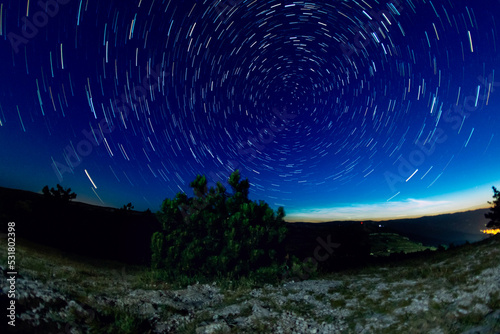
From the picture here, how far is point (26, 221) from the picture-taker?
25.2 meters

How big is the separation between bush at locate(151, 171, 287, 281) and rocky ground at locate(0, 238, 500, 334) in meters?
1.54

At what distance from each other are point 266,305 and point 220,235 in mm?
6756

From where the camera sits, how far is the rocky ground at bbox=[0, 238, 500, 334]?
316 inches

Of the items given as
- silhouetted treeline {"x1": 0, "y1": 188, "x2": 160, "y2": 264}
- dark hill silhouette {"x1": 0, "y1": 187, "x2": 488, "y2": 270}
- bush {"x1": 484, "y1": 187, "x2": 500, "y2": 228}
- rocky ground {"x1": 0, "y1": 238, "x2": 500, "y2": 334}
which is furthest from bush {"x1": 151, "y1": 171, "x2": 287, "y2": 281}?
bush {"x1": 484, "y1": 187, "x2": 500, "y2": 228}

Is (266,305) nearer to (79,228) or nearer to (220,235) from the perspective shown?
(220,235)

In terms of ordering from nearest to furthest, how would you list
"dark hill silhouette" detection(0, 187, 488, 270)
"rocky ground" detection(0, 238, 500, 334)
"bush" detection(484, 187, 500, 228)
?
1. "rocky ground" detection(0, 238, 500, 334)
2. "dark hill silhouette" detection(0, 187, 488, 270)
3. "bush" detection(484, 187, 500, 228)

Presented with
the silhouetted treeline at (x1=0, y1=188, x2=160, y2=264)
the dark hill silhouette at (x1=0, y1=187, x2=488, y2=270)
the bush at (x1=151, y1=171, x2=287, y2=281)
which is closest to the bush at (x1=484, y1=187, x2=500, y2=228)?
the dark hill silhouette at (x1=0, y1=187, x2=488, y2=270)

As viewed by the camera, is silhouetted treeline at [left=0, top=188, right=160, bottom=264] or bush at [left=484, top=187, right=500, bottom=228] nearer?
silhouetted treeline at [left=0, top=188, right=160, bottom=264]

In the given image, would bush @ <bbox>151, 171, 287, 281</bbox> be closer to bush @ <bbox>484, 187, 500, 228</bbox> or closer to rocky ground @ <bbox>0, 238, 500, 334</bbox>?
rocky ground @ <bbox>0, 238, 500, 334</bbox>

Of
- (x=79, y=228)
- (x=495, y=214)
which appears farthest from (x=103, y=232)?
(x=495, y=214)

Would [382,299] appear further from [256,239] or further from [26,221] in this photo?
[26,221]

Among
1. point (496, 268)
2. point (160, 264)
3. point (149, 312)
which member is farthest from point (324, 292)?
point (160, 264)

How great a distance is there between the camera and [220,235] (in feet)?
58.5

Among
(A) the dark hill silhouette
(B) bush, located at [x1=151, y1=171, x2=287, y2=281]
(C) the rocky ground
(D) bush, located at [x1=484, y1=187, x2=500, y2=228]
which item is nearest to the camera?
(C) the rocky ground
